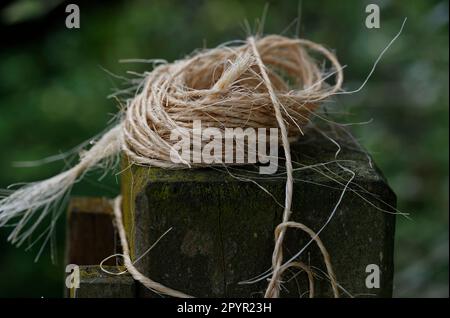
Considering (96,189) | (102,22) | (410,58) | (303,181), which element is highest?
(102,22)

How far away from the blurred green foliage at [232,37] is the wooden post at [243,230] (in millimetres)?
1078

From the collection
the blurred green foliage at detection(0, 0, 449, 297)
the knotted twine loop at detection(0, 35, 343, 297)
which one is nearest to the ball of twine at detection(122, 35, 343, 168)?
the knotted twine loop at detection(0, 35, 343, 297)

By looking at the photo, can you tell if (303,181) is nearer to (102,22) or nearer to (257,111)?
(257,111)

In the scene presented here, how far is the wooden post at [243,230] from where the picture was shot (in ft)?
3.78

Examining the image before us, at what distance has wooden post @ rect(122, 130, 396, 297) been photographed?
3.78 feet

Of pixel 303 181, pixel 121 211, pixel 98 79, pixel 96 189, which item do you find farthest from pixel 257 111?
pixel 98 79

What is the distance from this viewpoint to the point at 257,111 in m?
1.26

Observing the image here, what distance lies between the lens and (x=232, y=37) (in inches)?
162

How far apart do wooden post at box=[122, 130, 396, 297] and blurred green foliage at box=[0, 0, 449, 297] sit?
1.08 metres

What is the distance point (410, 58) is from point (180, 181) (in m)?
1.75

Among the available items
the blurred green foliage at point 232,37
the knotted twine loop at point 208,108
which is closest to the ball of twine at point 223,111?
the knotted twine loop at point 208,108

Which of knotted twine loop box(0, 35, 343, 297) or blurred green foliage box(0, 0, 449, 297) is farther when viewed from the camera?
blurred green foliage box(0, 0, 449, 297)

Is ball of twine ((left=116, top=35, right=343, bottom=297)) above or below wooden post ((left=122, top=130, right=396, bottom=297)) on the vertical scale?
above

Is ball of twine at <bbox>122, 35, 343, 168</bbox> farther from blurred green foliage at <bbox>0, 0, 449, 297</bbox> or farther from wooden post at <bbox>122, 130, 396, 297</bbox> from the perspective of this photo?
blurred green foliage at <bbox>0, 0, 449, 297</bbox>
